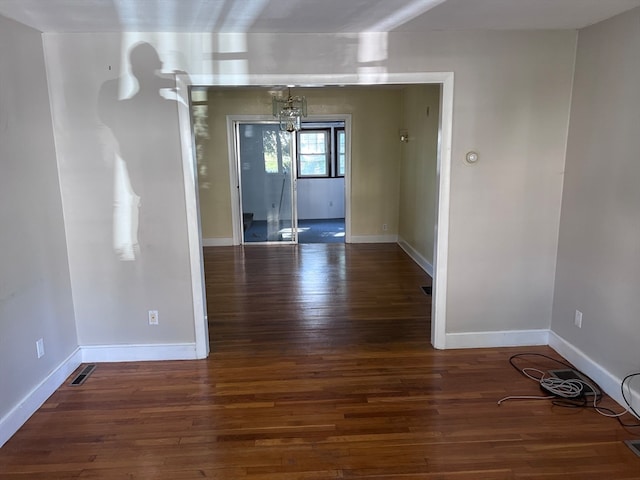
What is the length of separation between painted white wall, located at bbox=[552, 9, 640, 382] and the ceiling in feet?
0.86

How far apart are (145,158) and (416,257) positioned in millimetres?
4108

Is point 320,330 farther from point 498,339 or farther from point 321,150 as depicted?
point 321,150

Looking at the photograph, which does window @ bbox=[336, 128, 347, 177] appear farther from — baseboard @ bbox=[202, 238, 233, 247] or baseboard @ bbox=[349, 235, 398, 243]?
baseboard @ bbox=[202, 238, 233, 247]

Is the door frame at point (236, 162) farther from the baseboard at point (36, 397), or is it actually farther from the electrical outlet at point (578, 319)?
the electrical outlet at point (578, 319)

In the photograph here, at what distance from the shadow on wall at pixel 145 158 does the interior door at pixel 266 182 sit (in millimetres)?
4320

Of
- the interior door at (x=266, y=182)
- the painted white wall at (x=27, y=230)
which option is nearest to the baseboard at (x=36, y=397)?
the painted white wall at (x=27, y=230)

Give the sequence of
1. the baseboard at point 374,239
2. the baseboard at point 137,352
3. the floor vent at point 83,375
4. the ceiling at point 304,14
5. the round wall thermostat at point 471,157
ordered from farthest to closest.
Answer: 1. the baseboard at point 374,239
2. the baseboard at point 137,352
3. the round wall thermostat at point 471,157
4. the floor vent at point 83,375
5. the ceiling at point 304,14

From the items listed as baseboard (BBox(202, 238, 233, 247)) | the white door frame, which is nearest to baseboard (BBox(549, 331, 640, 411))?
the white door frame

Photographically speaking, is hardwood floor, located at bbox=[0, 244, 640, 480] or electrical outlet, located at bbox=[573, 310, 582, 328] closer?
hardwood floor, located at bbox=[0, 244, 640, 480]

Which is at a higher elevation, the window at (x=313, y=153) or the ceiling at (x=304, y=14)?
the ceiling at (x=304, y=14)

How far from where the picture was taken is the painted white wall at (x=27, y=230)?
2521 mm

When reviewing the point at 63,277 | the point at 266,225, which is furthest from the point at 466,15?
the point at 266,225

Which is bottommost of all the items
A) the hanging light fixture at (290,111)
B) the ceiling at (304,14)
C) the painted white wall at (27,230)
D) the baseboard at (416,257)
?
the baseboard at (416,257)

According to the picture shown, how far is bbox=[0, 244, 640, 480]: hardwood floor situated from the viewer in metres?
2.26
